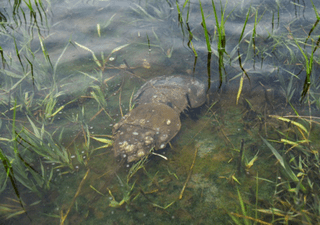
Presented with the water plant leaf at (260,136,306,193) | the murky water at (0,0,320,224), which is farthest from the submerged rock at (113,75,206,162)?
the water plant leaf at (260,136,306,193)

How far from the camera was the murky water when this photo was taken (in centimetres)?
197

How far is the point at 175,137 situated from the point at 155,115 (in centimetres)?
32

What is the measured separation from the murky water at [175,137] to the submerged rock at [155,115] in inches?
4.3

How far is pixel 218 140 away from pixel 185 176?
0.53 m

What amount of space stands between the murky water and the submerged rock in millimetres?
110

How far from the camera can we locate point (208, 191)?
2.04 meters

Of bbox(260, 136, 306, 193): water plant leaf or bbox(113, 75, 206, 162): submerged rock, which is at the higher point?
bbox(113, 75, 206, 162): submerged rock

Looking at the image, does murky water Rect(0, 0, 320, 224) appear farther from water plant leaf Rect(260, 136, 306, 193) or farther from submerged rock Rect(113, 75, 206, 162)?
submerged rock Rect(113, 75, 206, 162)

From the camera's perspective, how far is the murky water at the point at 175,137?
1.97m

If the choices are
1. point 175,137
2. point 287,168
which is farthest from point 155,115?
point 287,168

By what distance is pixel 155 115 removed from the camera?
252 centimetres

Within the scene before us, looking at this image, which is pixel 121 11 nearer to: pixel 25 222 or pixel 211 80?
pixel 211 80

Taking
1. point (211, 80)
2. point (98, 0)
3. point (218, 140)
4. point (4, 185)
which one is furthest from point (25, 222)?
point (98, 0)

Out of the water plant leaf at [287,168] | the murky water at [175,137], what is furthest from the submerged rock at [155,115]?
the water plant leaf at [287,168]
